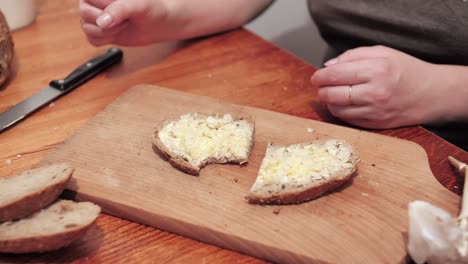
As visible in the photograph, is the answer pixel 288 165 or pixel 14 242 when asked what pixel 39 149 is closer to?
pixel 14 242

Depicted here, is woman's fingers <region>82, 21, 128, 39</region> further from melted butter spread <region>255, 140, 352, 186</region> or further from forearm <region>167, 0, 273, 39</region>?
melted butter spread <region>255, 140, 352, 186</region>

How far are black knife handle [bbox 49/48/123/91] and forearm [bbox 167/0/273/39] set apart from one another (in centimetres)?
21

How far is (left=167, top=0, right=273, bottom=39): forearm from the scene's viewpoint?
1.74 m

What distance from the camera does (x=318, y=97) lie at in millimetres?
1563

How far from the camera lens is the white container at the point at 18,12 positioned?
1848mm

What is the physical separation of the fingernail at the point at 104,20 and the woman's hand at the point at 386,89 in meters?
0.66

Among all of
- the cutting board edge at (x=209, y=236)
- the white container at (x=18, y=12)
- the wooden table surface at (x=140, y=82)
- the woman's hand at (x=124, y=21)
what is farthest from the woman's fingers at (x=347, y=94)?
the white container at (x=18, y=12)

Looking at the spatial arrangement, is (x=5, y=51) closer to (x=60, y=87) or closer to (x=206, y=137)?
(x=60, y=87)

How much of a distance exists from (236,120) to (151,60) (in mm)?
586

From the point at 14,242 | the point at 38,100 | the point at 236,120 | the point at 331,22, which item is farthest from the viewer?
the point at 331,22

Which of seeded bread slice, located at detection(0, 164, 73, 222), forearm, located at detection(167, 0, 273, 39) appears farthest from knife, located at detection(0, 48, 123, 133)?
seeded bread slice, located at detection(0, 164, 73, 222)

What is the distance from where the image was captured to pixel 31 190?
101 centimetres

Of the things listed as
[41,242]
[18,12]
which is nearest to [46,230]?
[41,242]

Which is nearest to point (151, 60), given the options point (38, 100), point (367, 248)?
point (38, 100)
